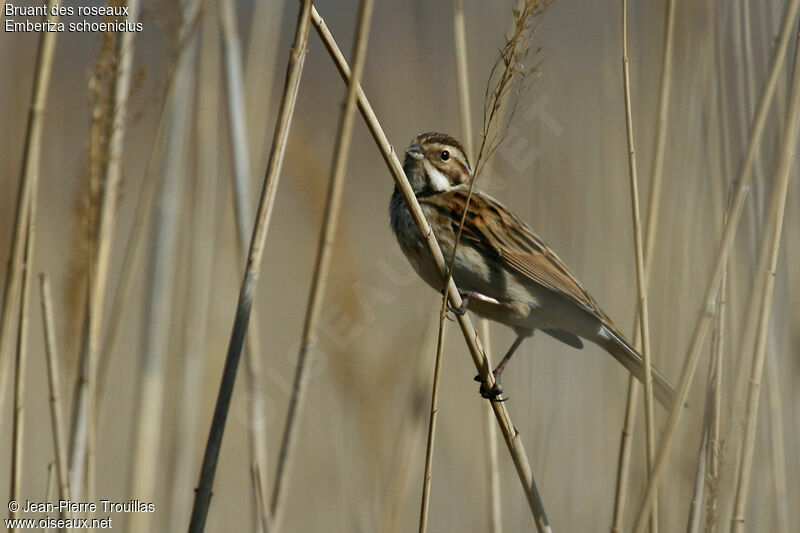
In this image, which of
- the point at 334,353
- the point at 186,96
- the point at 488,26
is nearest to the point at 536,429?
the point at 334,353

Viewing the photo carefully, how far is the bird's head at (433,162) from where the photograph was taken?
3.29 metres

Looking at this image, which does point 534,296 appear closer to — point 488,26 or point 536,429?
point 536,429

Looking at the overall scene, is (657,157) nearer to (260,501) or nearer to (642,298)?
(642,298)

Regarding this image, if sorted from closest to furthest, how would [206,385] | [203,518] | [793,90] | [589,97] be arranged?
[203,518] < [793,90] < [206,385] < [589,97]

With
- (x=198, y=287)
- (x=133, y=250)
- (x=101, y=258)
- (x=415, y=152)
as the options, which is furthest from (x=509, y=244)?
(x=101, y=258)

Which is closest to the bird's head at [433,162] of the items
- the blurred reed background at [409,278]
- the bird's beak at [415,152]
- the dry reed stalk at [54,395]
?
the bird's beak at [415,152]

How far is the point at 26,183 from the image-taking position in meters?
2.03

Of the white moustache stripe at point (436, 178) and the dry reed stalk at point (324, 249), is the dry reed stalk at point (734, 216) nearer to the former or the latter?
the dry reed stalk at point (324, 249)

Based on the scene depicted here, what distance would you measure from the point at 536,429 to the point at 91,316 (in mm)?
1902

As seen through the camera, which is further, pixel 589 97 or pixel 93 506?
pixel 589 97

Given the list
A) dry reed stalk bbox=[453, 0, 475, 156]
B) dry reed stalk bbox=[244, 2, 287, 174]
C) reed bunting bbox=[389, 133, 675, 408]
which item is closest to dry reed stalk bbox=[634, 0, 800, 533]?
reed bunting bbox=[389, 133, 675, 408]

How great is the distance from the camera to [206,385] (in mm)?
3377

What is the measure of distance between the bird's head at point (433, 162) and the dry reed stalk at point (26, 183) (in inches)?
62.0

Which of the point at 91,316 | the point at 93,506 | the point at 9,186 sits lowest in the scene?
the point at 93,506
